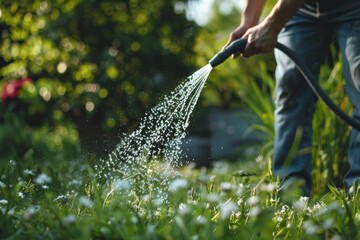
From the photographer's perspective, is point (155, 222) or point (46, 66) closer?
point (155, 222)

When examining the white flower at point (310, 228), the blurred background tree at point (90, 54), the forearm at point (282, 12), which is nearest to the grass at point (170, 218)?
the white flower at point (310, 228)

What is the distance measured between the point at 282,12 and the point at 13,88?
2.96m

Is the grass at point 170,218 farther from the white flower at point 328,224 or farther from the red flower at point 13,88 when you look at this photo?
the red flower at point 13,88

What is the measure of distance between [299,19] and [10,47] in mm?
3133

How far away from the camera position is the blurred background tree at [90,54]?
140 inches

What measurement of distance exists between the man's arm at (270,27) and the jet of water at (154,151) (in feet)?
0.86

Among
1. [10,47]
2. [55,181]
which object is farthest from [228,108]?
[55,181]

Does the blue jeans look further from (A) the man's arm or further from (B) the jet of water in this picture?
(B) the jet of water

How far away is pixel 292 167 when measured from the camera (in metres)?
1.98

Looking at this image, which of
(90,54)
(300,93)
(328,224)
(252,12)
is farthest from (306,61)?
(90,54)

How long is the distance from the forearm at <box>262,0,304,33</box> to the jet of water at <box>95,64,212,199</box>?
38cm

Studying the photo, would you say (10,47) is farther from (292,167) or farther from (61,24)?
(292,167)

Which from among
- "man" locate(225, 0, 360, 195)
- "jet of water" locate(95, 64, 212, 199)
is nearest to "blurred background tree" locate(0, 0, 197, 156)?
"jet of water" locate(95, 64, 212, 199)

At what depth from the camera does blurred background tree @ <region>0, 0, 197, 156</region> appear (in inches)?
140
